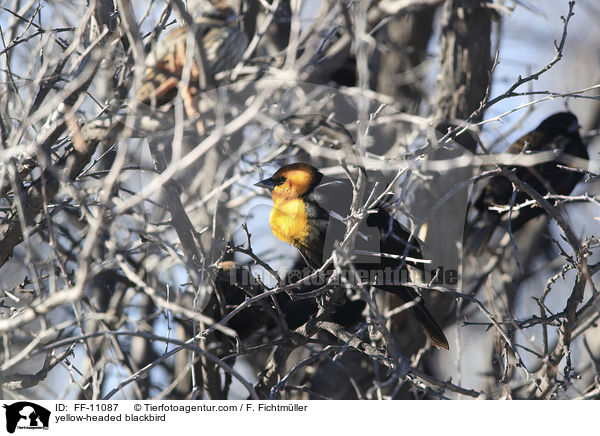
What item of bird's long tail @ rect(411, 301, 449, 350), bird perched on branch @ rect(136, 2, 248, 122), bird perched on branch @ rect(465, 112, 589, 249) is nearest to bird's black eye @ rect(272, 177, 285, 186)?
bird perched on branch @ rect(136, 2, 248, 122)

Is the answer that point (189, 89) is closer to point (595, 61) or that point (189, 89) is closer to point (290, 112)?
point (290, 112)

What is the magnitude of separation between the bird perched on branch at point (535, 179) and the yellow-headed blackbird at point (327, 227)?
4.71 feet

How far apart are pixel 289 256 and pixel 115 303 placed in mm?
1197

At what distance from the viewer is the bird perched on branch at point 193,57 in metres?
2.82

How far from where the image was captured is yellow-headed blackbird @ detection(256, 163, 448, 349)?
2969mm

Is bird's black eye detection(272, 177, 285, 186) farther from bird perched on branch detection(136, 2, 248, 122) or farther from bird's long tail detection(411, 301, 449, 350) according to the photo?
bird's long tail detection(411, 301, 449, 350)

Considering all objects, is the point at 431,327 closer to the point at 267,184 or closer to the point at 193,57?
the point at 267,184

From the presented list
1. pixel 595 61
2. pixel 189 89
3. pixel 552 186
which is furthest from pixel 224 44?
pixel 595 61

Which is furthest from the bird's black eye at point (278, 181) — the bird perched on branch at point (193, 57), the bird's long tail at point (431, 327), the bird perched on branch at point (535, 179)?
the bird perched on branch at point (535, 179)

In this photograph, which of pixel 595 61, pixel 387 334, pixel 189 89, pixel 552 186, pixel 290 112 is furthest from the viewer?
pixel 595 61

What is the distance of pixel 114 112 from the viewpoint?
251cm

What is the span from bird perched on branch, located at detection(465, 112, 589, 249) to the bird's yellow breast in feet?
6.03

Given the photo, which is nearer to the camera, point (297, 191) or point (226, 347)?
point (297, 191)

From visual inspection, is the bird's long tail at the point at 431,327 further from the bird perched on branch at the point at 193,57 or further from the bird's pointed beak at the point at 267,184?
the bird perched on branch at the point at 193,57
